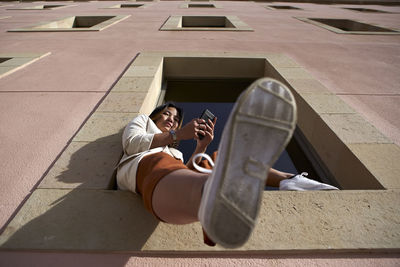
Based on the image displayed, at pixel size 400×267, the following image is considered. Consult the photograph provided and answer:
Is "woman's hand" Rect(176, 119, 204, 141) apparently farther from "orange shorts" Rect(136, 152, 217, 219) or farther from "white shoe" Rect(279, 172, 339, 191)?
"white shoe" Rect(279, 172, 339, 191)

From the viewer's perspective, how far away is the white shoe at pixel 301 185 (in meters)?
2.21

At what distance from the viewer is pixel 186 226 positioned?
183 cm

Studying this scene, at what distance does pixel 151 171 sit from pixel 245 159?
0.80m

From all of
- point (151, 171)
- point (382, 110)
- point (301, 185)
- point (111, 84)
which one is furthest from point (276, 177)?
point (111, 84)

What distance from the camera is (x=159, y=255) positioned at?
1.71 meters

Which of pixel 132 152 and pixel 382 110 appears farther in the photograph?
pixel 382 110

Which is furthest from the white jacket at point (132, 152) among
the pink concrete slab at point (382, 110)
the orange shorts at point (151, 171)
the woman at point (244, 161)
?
the pink concrete slab at point (382, 110)

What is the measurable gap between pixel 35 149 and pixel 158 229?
1801mm

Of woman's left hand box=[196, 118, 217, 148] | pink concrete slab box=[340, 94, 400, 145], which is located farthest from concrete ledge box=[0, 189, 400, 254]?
pink concrete slab box=[340, 94, 400, 145]

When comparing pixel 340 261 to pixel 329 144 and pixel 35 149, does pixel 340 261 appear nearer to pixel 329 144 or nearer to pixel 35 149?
pixel 329 144

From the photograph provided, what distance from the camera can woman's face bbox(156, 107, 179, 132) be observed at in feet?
8.11

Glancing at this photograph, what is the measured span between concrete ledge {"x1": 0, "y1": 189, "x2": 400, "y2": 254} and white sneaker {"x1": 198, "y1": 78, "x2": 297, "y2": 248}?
62cm

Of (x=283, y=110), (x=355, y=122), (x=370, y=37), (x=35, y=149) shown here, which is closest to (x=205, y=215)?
(x=283, y=110)

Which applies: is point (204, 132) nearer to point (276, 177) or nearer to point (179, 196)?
point (179, 196)
